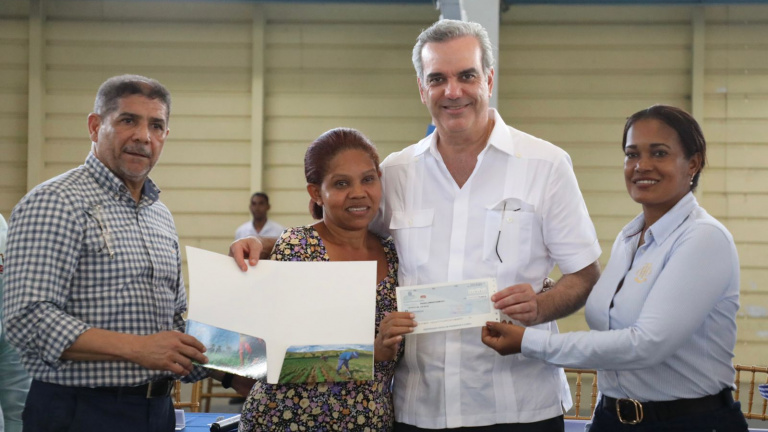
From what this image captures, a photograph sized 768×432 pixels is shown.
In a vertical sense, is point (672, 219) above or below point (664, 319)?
above

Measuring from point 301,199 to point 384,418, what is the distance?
257 inches

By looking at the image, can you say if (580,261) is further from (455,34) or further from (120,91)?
(120,91)

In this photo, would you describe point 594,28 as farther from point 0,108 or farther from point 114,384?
point 114,384

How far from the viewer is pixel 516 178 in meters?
2.44

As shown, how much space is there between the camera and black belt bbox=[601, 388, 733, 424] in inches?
88.8

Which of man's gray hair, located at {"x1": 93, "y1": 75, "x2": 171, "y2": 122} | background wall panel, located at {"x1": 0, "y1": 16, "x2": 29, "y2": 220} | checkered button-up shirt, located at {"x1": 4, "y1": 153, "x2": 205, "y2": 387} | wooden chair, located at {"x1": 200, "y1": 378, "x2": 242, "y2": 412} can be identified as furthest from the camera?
background wall panel, located at {"x1": 0, "y1": 16, "x2": 29, "y2": 220}

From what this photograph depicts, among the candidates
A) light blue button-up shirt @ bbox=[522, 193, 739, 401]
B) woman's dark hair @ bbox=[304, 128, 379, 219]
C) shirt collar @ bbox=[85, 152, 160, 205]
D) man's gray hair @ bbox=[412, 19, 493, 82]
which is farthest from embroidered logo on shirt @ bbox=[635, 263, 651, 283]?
shirt collar @ bbox=[85, 152, 160, 205]

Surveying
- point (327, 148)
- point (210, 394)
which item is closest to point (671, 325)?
point (327, 148)

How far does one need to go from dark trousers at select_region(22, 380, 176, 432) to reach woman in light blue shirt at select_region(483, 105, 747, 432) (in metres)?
1.10

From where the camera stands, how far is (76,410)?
2.27 metres

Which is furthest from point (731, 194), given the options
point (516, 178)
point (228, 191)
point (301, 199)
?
point (516, 178)

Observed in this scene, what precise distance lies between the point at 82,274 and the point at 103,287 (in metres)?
0.07

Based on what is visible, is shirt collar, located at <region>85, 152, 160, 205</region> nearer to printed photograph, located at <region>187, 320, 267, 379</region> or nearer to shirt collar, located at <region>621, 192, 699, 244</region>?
A: printed photograph, located at <region>187, 320, 267, 379</region>

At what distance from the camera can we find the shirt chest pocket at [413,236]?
2.46 m
